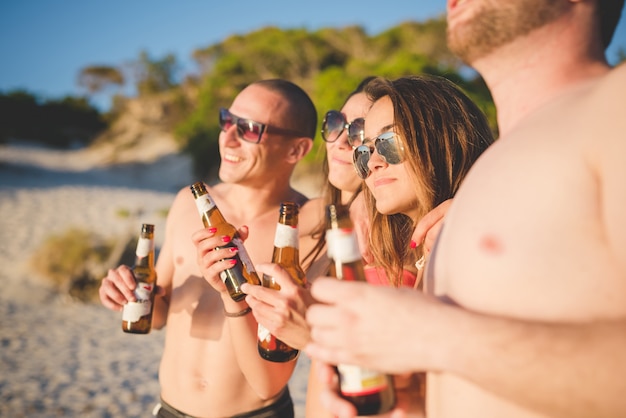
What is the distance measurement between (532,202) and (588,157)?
151mm

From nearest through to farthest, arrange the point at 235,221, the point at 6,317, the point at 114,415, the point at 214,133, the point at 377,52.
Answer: the point at 235,221, the point at 114,415, the point at 6,317, the point at 214,133, the point at 377,52

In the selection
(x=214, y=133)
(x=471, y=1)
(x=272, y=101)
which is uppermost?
(x=214, y=133)

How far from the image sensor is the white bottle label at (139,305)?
96.4 inches

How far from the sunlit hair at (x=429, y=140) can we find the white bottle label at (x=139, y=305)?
147cm

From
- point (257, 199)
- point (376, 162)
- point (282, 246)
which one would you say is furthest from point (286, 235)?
point (257, 199)

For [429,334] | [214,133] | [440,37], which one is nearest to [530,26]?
[429,334]

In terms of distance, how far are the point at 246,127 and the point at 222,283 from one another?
1.35 metres

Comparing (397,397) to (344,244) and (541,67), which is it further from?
(541,67)

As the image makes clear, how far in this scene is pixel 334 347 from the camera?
101 cm

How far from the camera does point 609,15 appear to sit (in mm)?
1129

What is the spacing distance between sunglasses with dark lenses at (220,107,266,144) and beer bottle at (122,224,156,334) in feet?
3.00

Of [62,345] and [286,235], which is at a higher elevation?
[286,235]

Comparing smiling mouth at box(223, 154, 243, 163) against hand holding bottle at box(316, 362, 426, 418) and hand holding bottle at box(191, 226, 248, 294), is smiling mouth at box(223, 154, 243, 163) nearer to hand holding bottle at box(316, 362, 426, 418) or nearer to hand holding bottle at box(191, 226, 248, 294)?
hand holding bottle at box(191, 226, 248, 294)

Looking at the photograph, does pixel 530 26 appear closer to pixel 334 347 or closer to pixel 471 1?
pixel 471 1
